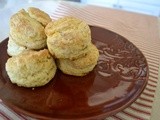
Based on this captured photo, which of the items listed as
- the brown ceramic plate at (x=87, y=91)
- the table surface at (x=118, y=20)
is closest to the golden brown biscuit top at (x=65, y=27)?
the brown ceramic plate at (x=87, y=91)

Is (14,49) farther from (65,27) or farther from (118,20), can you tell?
(118,20)

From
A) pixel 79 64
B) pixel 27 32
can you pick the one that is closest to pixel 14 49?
pixel 27 32

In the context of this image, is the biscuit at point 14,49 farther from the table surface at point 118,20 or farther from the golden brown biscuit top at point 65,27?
the table surface at point 118,20

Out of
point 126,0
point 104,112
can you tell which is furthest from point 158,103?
point 126,0

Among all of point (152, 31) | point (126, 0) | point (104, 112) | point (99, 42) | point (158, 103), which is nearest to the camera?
point (104, 112)

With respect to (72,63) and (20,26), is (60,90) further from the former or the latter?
(20,26)

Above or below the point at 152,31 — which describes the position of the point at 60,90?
above

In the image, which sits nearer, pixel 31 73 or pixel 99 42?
pixel 31 73
